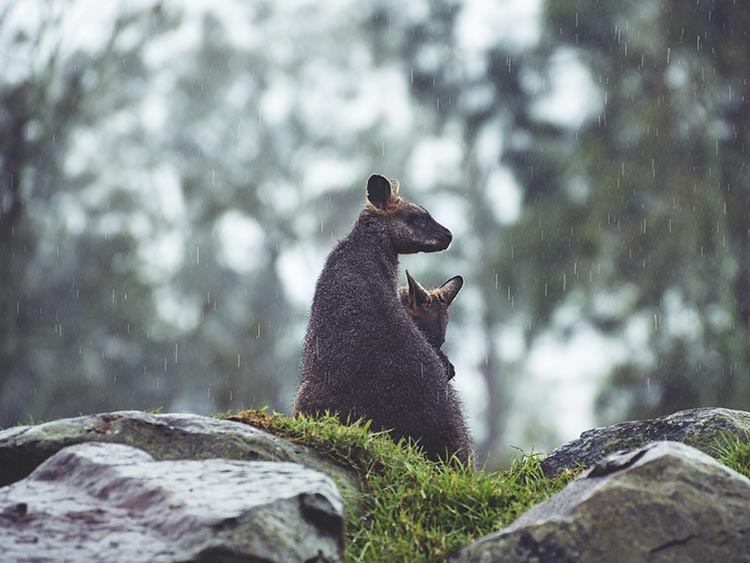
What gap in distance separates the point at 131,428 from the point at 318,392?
2.17m

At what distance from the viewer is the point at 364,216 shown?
28.2 feet

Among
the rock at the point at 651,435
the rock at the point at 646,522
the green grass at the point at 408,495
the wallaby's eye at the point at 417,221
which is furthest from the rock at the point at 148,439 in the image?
the wallaby's eye at the point at 417,221

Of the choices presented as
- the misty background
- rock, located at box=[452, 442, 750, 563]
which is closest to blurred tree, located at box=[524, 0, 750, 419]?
the misty background

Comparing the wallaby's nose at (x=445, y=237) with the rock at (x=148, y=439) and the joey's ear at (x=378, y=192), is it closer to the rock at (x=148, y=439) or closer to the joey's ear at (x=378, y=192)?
the joey's ear at (x=378, y=192)

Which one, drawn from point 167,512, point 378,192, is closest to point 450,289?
point 378,192

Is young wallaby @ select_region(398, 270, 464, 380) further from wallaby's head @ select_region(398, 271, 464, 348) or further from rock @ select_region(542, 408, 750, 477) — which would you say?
rock @ select_region(542, 408, 750, 477)

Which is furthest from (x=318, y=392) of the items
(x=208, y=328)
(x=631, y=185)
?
(x=208, y=328)

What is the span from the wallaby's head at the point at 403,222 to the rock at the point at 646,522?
4086mm

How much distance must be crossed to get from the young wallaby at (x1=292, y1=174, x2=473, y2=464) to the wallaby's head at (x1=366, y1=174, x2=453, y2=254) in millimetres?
423

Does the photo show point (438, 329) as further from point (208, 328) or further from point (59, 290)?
point (208, 328)

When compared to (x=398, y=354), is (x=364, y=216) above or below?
above

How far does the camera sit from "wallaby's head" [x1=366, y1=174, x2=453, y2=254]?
852 centimetres

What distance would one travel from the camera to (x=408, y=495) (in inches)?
228

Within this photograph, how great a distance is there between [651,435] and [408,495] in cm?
239
